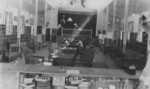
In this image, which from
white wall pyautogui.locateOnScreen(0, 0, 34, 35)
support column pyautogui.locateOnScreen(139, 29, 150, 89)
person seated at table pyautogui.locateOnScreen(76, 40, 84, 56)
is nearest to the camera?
support column pyautogui.locateOnScreen(139, 29, 150, 89)

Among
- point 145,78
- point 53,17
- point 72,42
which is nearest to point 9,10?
point 53,17

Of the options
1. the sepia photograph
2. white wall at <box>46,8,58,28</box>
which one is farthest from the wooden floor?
white wall at <box>46,8,58,28</box>

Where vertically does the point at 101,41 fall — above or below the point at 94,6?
below

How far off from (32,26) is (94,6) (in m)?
1.02

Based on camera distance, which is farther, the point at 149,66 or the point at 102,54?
the point at 102,54

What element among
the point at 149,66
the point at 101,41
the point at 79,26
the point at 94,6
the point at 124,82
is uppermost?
the point at 94,6

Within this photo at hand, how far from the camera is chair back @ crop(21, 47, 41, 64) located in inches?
150

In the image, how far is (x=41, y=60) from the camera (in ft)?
12.8

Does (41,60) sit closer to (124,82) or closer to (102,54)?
(102,54)

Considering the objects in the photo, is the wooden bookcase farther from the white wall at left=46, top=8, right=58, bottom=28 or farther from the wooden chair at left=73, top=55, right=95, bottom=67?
the white wall at left=46, top=8, right=58, bottom=28

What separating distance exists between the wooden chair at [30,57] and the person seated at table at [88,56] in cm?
59

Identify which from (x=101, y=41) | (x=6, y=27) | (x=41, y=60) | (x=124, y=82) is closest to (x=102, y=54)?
(x=101, y=41)

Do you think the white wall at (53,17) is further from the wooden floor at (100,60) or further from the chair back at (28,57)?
the chair back at (28,57)

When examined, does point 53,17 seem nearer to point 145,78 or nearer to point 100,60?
point 100,60
